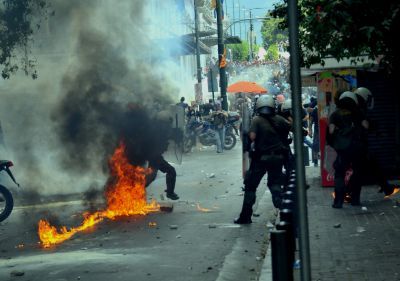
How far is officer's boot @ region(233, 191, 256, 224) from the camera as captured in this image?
11.7 m

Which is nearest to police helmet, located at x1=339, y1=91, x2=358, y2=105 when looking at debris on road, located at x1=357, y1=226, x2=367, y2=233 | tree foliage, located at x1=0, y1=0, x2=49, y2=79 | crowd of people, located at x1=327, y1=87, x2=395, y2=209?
crowd of people, located at x1=327, y1=87, x2=395, y2=209

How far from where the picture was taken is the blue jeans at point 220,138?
28.7 meters

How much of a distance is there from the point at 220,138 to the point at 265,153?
1718 cm

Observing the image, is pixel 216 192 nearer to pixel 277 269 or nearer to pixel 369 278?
pixel 369 278

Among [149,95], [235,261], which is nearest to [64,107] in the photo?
[149,95]

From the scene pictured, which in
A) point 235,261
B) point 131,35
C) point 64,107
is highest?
point 131,35

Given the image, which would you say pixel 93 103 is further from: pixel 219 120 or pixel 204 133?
pixel 204 133

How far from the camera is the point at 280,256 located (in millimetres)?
4977

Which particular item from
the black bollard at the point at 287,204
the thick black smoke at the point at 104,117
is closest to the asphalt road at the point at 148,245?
the thick black smoke at the point at 104,117

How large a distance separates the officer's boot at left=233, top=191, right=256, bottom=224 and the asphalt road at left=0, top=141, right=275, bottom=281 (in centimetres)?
16

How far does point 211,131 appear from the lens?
30.8 m

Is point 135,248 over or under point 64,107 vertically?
under

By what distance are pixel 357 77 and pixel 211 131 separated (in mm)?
15250

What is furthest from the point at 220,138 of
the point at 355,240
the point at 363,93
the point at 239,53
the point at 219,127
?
the point at 239,53
